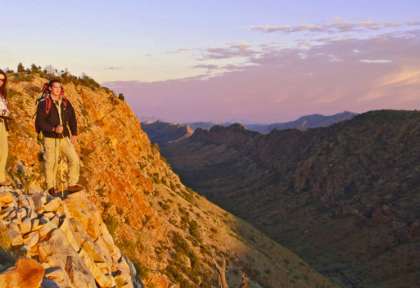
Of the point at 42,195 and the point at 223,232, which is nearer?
the point at 42,195

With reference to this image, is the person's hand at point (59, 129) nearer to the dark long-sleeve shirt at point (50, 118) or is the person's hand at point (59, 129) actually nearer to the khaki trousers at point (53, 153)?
the dark long-sleeve shirt at point (50, 118)

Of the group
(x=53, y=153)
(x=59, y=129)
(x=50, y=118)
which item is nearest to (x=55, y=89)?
(x=50, y=118)

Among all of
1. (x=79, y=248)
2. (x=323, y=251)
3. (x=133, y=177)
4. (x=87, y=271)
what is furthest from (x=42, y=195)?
(x=323, y=251)

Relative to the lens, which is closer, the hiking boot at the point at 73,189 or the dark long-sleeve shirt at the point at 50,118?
the dark long-sleeve shirt at the point at 50,118

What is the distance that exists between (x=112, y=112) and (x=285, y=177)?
237ft

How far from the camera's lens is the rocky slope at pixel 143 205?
2339cm

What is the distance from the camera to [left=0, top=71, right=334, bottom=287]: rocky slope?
23391mm

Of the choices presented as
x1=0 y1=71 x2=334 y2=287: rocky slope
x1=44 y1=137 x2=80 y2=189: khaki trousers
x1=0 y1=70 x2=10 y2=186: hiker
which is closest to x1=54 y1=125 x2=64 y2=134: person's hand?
x1=44 y1=137 x2=80 y2=189: khaki trousers

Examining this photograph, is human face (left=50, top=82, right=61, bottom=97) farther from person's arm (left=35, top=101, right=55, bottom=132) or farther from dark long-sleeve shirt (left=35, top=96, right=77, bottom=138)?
person's arm (left=35, top=101, right=55, bottom=132)

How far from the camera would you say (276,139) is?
13238 cm

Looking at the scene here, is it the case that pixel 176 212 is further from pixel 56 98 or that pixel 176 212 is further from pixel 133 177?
pixel 56 98

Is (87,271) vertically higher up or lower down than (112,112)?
lower down

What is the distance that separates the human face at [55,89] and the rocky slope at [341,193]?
4901cm

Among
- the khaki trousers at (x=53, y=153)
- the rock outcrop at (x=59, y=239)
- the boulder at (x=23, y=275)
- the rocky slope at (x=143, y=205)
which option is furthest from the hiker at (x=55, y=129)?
the boulder at (x=23, y=275)
